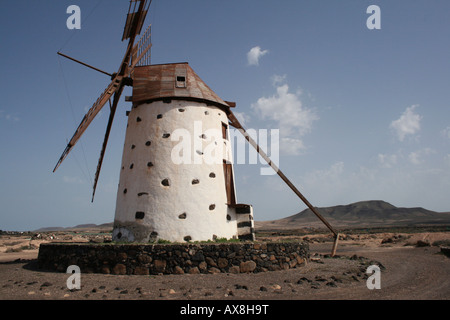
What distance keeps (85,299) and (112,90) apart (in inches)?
398

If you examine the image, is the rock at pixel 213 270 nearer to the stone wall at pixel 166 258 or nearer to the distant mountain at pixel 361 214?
the stone wall at pixel 166 258

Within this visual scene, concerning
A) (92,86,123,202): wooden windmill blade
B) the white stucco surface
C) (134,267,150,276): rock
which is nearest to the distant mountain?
(92,86,123,202): wooden windmill blade

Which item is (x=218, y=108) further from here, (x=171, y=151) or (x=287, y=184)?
(x=287, y=184)

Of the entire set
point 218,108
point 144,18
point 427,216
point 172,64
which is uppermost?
point 144,18

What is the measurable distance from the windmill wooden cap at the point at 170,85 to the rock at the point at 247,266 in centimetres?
710

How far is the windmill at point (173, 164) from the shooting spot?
473 inches

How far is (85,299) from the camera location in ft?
23.7

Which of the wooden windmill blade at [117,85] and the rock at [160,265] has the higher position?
the wooden windmill blade at [117,85]

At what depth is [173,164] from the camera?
40.9ft

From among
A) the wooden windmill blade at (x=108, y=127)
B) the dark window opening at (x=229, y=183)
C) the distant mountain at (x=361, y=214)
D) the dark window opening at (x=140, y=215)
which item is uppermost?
the wooden windmill blade at (x=108, y=127)

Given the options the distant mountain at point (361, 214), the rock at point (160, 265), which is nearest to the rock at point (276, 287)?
the rock at point (160, 265)

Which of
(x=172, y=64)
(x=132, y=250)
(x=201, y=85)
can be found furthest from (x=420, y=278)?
(x=172, y=64)

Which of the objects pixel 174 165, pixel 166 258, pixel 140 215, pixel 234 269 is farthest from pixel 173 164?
pixel 234 269

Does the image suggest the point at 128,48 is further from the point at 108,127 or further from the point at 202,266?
the point at 202,266
